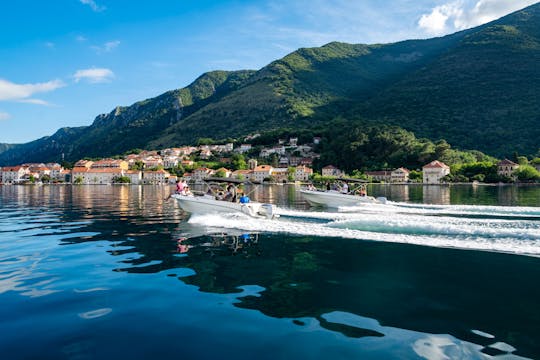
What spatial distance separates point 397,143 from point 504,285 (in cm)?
12845

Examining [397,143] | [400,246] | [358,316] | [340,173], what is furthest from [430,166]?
[358,316]

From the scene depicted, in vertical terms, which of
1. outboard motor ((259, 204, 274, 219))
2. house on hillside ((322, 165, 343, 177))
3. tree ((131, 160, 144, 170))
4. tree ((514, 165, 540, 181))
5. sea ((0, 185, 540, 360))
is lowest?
sea ((0, 185, 540, 360))

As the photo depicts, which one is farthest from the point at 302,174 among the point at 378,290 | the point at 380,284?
the point at 378,290

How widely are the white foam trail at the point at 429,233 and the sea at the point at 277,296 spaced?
10cm

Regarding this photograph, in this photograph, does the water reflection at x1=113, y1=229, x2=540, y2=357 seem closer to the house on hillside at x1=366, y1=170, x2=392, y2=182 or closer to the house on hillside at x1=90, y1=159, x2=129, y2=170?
the house on hillside at x1=366, y1=170, x2=392, y2=182

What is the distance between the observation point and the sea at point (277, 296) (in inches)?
233

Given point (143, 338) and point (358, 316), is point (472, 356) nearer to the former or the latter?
point (358, 316)

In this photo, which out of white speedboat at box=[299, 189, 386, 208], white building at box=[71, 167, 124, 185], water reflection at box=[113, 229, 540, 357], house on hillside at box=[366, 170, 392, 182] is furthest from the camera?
white building at box=[71, 167, 124, 185]

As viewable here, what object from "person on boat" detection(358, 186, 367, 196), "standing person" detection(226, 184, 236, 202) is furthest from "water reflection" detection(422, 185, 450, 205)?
"standing person" detection(226, 184, 236, 202)

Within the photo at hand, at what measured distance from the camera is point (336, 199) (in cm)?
3002

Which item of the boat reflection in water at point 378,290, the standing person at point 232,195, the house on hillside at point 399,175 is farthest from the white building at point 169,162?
the boat reflection in water at point 378,290

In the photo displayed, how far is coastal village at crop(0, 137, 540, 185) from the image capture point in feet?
449

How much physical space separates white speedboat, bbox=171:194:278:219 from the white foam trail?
650 millimetres

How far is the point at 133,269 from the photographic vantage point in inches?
424
